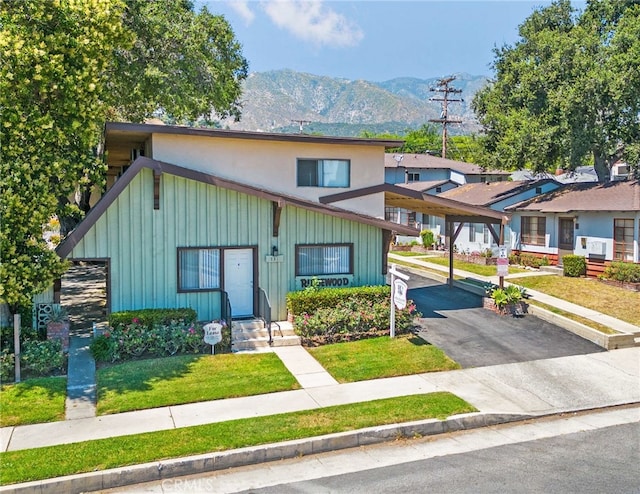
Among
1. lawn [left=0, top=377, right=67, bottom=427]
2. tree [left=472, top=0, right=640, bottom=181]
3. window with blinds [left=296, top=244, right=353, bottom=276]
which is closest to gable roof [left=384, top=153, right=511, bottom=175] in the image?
tree [left=472, top=0, right=640, bottom=181]

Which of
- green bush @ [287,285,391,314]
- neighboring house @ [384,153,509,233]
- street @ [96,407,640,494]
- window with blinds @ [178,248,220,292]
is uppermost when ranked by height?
neighboring house @ [384,153,509,233]

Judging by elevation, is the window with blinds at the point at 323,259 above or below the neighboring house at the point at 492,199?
below

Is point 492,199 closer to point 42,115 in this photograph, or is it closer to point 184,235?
point 184,235

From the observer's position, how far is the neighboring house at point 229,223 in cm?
1524

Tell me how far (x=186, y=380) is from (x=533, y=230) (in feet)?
73.1

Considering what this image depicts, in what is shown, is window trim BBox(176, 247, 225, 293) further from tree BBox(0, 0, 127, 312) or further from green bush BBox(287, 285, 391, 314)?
tree BBox(0, 0, 127, 312)

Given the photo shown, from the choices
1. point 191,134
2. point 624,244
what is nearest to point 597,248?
point 624,244

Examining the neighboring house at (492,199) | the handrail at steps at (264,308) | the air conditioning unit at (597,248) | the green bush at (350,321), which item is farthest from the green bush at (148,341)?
the neighboring house at (492,199)

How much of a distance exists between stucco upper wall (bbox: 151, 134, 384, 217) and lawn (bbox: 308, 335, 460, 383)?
5.83m

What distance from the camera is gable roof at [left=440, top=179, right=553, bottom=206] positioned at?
31791mm

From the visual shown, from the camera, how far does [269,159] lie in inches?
736

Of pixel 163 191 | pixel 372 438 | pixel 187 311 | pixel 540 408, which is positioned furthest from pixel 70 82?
pixel 540 408

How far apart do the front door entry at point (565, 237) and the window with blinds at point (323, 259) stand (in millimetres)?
14333

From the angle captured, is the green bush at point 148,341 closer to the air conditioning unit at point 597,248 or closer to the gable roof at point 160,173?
the gable roof at point 160,173
